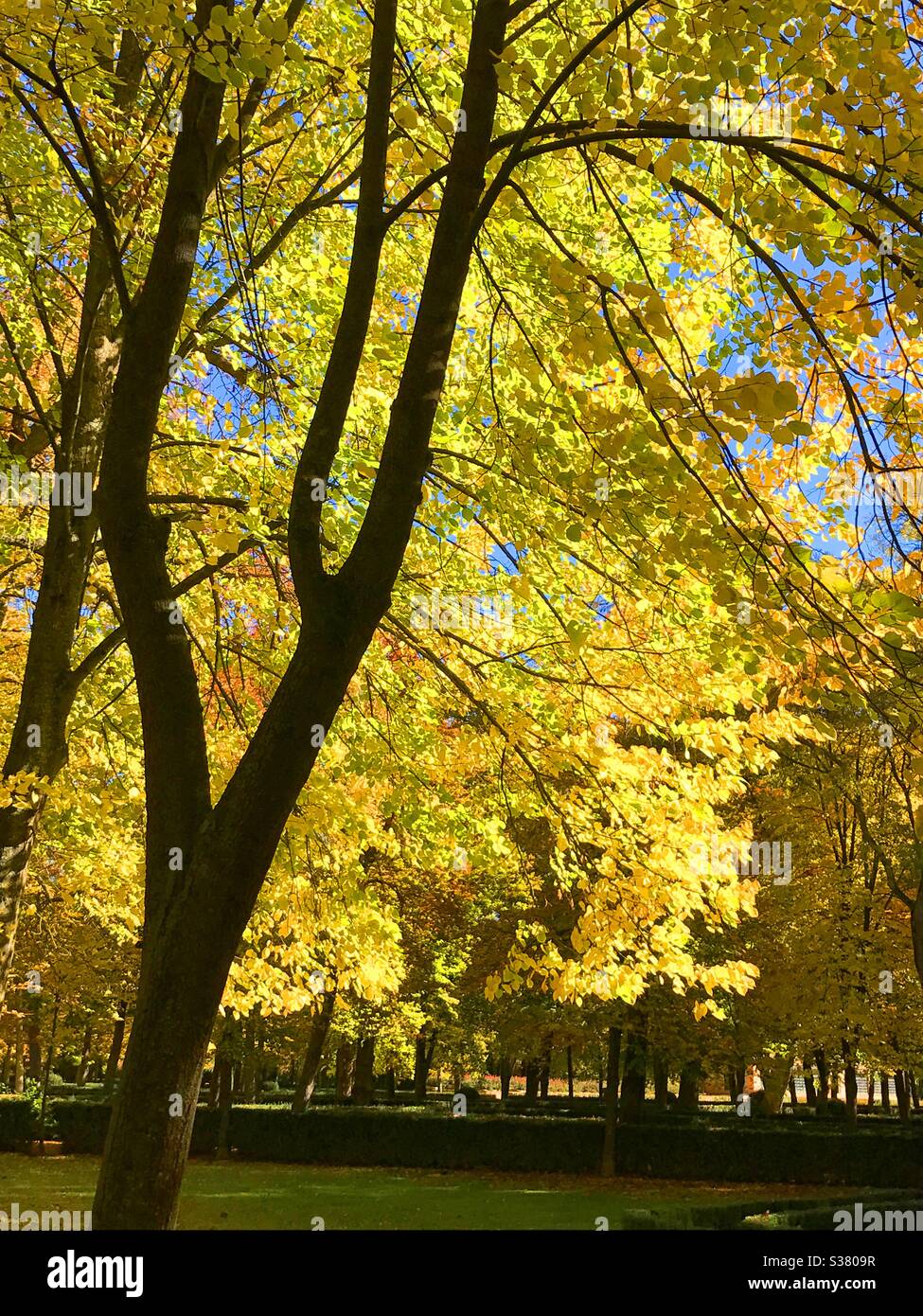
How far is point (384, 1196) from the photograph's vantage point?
1891cm

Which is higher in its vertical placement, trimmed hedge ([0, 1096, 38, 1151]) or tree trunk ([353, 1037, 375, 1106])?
tree trunk ([353, 1037, 375, 1106])

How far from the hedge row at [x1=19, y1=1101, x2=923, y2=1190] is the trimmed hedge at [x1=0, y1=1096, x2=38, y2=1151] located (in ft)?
0.75

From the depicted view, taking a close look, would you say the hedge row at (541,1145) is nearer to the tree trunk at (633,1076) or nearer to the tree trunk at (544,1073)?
the tree trunk at (633,1076)

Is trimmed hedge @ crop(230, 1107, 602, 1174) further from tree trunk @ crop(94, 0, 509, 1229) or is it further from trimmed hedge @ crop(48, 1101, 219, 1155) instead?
tree trunk @ crop(94, 0, 509, 1229)

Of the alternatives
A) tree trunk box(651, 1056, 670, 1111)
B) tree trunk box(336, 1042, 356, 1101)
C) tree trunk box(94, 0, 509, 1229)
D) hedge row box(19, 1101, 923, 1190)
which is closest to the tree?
tree trunk box(94, 0, 509, 1229)

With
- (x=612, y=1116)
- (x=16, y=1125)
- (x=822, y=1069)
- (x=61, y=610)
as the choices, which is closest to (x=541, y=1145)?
(x=612, y=1116)

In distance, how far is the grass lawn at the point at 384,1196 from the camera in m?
16.1

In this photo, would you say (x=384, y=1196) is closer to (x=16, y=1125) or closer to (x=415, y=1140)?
(x=415, y=1140)

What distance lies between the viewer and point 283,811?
3596 mm

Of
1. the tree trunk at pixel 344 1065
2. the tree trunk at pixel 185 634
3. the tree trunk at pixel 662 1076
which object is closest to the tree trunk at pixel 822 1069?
the tree trunk at pixel 662 1076

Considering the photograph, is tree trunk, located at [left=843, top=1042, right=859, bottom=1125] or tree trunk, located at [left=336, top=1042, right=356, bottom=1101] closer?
tree trunk, located at [left=843, top=1042, right=859, bottom=1125]

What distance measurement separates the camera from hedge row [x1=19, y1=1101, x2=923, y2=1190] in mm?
19891
